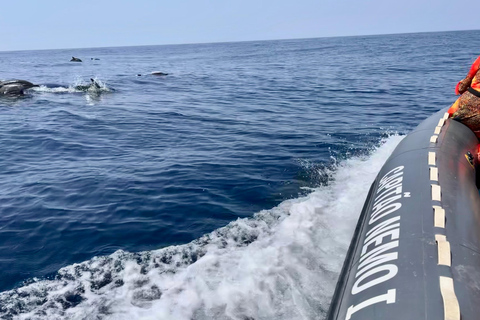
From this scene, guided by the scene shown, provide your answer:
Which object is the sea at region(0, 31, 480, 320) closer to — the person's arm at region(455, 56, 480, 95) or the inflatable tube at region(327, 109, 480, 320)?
the inflatable tube at region(327, 109, 480, 320)

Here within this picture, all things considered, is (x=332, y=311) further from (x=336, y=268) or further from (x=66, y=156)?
(x=66, y=156)

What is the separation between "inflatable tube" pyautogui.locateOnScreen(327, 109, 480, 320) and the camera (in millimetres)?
2424

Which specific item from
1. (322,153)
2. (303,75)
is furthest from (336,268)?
(303,75)

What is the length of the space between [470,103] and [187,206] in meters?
4.86

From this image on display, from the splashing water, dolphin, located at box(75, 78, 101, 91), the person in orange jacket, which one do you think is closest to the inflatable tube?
the splashing water

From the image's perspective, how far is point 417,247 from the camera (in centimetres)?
293

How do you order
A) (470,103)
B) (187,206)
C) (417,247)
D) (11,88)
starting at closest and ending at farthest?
1. (417,247)
2. (470,103)
3. (187,206)
4. (11,88)

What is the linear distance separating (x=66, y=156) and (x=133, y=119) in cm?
420

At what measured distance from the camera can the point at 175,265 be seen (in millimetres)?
4590

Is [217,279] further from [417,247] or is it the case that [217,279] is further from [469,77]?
[469,77]

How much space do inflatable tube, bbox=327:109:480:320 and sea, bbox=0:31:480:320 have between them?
0.94 meters

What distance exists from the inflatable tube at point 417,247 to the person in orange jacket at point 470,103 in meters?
1.44

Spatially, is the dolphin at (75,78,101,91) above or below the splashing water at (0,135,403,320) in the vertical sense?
above

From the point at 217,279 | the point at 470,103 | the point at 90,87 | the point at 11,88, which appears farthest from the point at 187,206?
the point at 11,88
